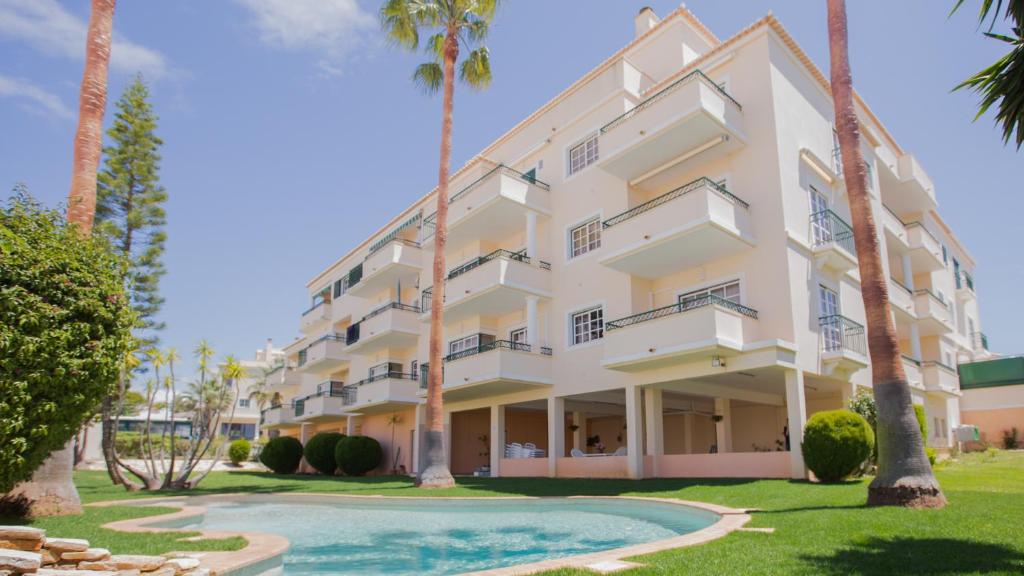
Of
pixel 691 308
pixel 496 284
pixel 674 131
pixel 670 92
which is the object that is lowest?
A: pixel 691 308

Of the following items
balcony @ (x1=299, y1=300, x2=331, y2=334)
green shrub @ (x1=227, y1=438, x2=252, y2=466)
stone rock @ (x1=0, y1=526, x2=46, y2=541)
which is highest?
balcony @ (x1=299, y1=300, x2=331, y2=334)

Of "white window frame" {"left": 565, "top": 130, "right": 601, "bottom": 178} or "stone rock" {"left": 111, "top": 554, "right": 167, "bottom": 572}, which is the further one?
"white window frame" {"left": 565, "top": 130, "right": 601, "bottom": 178}

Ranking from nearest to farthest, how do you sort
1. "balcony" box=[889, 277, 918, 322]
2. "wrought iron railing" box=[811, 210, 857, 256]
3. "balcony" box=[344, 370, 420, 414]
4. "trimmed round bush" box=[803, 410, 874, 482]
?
"trimmed round bush" box=[803, 410, 874, 482], "wrought iron railing" box=[811, 210, 857, 256], "balcony" box=[889, 277, 918, 322], "balcony" box=[344, 370, 420, 414]

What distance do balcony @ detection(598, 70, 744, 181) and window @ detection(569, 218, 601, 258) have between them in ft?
7.57

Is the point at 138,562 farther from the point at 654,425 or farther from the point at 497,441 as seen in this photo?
the point at 497,441

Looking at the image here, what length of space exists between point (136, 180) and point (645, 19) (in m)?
21.4

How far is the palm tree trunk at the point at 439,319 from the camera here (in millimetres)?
19719

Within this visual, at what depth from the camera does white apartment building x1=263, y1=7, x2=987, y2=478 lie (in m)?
17.5

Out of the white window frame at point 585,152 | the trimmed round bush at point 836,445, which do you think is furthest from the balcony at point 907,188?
the trimmed round bush at point 836,445

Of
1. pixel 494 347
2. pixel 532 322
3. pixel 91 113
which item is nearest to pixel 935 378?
pixel 532 322

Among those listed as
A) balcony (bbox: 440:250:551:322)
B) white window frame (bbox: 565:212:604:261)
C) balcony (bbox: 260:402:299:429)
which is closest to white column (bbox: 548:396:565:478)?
balcony (bbox: 440:250:551:322)

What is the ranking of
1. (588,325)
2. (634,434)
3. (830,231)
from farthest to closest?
1. (588,325)
2. (830,231)
3. (634,434)

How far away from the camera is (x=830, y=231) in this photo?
19.6 metres

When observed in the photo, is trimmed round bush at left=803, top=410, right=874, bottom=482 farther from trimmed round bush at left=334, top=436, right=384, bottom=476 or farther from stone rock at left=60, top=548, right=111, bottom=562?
trimmed round bush at left=334, top=436, right=384, bottom=476
